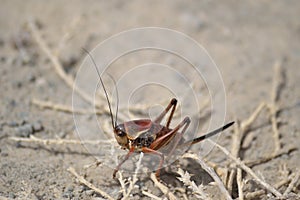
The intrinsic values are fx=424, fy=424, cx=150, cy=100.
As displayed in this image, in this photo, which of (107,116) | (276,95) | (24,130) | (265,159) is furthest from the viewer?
(276,95)

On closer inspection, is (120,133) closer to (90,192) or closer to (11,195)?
(90,192)

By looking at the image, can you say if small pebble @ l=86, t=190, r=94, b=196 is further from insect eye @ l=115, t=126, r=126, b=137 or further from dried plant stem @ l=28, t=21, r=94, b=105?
dried plant stem @ l=28, t=21, r=94, b=105

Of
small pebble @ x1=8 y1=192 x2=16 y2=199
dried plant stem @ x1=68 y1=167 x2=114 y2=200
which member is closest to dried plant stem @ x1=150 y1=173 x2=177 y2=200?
dried plant stem @ x1=68 y1=167 x2=114 y2=200

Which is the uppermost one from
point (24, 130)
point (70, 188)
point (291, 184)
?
point (24, 130)

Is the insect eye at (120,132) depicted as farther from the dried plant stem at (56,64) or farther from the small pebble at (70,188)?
the dried plant stem at (56,64)

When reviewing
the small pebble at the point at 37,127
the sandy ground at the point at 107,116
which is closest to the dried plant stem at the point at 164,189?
the sandy ground at the point at 107,116

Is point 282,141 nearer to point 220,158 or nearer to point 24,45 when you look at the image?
point 220,158

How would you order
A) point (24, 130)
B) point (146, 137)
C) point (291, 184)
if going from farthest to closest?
1. point (24, 130)
2. point (146, 137)
3. point (291, 184)

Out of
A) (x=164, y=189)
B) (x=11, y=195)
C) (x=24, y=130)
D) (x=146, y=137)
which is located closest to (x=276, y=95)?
(x=146, y=137)

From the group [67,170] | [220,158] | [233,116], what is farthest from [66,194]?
[233,116]
